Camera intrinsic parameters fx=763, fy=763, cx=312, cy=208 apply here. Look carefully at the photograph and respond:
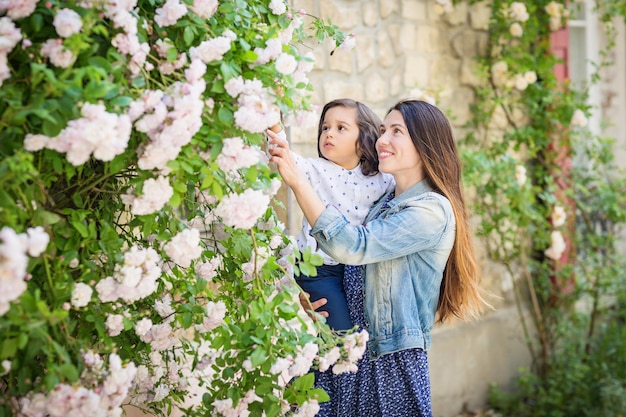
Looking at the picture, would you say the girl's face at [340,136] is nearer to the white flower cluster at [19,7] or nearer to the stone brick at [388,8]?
the white flower cluster at [19,7]

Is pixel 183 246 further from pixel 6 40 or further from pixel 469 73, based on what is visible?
pixel 469 73

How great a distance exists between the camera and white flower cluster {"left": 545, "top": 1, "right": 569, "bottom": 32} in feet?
16.0

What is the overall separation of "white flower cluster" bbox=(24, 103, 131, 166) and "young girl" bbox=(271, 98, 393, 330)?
107 centimetres

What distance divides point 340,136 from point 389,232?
20.6 inches

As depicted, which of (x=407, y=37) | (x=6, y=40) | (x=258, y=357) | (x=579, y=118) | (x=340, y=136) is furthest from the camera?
(x=579, y=118)

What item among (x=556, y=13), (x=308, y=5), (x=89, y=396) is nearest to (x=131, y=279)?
(x=89, y=396)

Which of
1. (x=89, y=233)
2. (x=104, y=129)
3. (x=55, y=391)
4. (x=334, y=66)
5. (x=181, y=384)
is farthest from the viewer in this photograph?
(x=334, y=66)

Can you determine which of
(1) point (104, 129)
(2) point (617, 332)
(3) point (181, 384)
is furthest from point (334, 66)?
(2) point (617, 332)

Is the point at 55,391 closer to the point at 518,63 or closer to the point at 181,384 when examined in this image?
the point at 181,384

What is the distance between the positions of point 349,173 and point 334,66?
120cm

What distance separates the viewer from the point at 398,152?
250 centimetres

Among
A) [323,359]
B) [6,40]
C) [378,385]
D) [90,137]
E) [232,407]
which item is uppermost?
[6,40]

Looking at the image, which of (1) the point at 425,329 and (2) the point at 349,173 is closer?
(1) the point at 425,329

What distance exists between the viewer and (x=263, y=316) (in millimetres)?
2025
